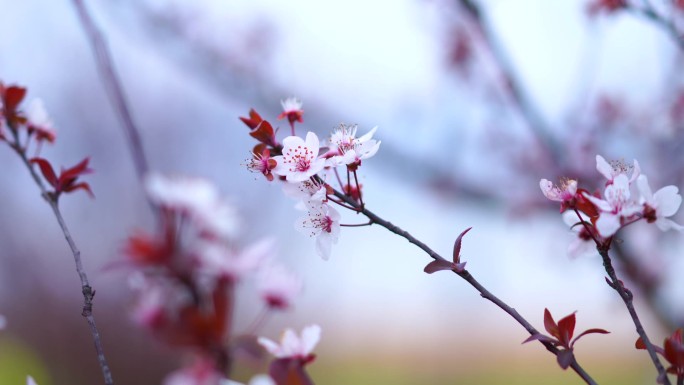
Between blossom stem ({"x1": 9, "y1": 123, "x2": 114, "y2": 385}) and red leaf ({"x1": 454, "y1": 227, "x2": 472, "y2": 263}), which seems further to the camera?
red leaf ({"x1": 454, "y1": 227, "x2": 472, "y2": 263})

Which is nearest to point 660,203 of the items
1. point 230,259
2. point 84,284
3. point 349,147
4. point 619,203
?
point 619,203

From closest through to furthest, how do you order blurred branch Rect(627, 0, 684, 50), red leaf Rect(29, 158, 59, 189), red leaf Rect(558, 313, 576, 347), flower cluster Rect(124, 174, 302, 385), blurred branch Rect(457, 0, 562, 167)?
flower cluster Rect(124, 174, 302, 385)
red leaf Rect(558, 313, 576, 347)
red leaf Rect(29, 158, 59, 189)
blurred branch Rect(627, 0, 684, 50)
blurred branch Rect(457, 0, 562, 167)

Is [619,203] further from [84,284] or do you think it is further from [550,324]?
[84,284]

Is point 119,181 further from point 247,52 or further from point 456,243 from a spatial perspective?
point 456,243

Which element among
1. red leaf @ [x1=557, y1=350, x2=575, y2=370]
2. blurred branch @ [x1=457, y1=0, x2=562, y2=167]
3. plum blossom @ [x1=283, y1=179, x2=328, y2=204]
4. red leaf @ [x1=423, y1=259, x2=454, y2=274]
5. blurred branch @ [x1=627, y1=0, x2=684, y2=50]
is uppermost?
blurred branch @ [x1=457, y1=0, x2=562, y2=167]

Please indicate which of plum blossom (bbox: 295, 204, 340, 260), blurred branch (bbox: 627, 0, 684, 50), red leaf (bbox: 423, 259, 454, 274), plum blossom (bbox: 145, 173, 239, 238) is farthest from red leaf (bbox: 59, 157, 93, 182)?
blurred branch (bbox: 627, 0, 684, 50)

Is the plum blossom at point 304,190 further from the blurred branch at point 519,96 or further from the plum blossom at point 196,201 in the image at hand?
the blurred branch at point 519,96

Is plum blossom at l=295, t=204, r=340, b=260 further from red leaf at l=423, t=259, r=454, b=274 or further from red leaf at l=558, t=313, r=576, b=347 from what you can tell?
red leaf at l=558, t=313, r=576, b=347
